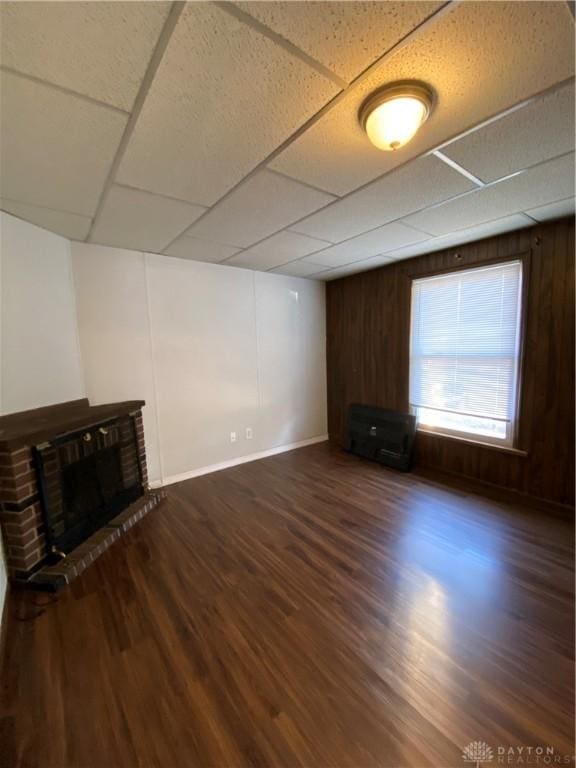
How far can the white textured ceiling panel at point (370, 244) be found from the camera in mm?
2652

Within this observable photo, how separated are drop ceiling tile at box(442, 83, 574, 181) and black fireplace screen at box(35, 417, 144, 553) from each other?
3.03 metres

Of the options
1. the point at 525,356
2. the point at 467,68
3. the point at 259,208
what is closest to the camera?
the point at 467,68

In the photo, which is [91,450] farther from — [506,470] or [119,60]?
[506,470]

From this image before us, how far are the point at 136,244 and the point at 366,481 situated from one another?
3424 mm

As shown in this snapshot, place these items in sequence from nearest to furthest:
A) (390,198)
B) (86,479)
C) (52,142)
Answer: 1. (52,142)
2. (390,198)
3. (86,479)

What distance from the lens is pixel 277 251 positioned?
313 centimetres

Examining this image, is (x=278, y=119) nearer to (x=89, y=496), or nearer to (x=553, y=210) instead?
(x=553, y=210)

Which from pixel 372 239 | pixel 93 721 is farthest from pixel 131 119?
pixel 93 721

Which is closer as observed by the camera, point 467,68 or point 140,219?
point 467,68

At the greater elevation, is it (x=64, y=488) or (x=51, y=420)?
(x=51, y=420)

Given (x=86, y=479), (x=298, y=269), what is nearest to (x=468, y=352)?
(x=298, y=269)

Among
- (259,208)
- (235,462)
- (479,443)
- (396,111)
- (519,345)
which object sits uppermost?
(259,208)

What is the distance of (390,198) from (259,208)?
904mm

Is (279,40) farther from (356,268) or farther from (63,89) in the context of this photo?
(356,268)
